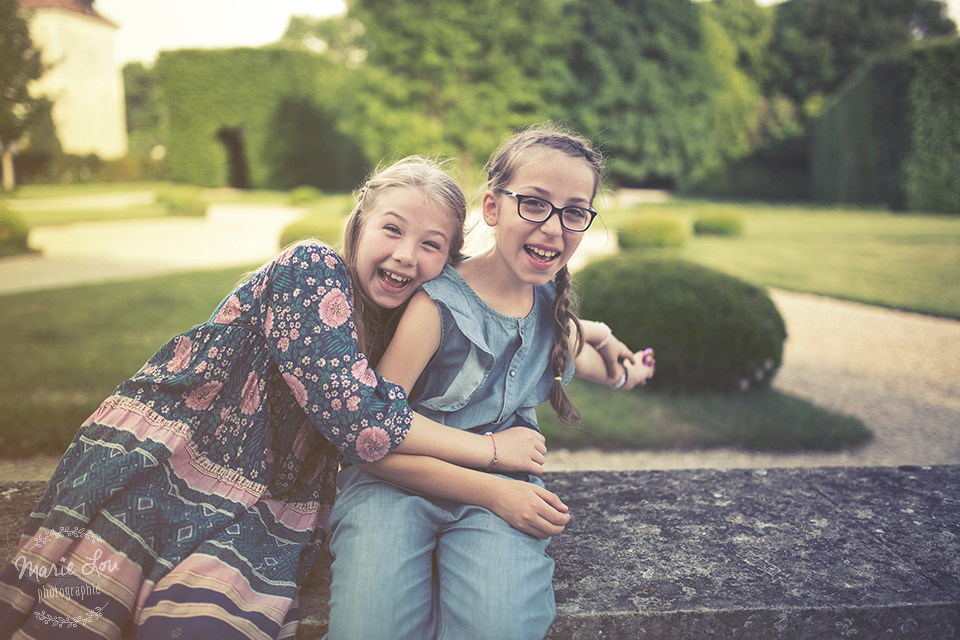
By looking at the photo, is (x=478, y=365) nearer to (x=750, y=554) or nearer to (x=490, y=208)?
(x=490, y=208)

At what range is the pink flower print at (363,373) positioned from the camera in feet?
4.56

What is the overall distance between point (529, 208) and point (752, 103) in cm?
3249

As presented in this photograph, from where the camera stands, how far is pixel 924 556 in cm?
164

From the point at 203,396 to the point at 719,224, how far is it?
45.8 ft

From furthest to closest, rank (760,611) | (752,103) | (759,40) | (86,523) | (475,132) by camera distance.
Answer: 1. (759,40)
2. (752,103)
3. (475,132)
4. (760,611)
5. (86,523)

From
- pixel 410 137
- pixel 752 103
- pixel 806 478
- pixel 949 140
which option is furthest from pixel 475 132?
pixel 806 478

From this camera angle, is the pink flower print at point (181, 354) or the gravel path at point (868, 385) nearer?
the pink flower print at point (181, 354)

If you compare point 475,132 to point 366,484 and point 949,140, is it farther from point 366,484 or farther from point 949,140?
point 366,484

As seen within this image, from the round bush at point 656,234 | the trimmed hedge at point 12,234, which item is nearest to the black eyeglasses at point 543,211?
the round bush at point 656,234

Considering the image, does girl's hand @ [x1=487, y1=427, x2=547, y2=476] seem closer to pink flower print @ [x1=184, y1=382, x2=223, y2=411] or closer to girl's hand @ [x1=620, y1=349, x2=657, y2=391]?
girl's hand @ [x1=620, y1=349, x2=657, y2=391]

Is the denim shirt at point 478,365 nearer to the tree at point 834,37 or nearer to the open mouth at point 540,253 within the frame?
the open mouth at point 540,253

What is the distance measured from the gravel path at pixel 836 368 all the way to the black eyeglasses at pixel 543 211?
12.3 inches

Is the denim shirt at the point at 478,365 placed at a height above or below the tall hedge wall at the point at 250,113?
below

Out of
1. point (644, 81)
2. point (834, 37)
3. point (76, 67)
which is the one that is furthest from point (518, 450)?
point (834, 37)
